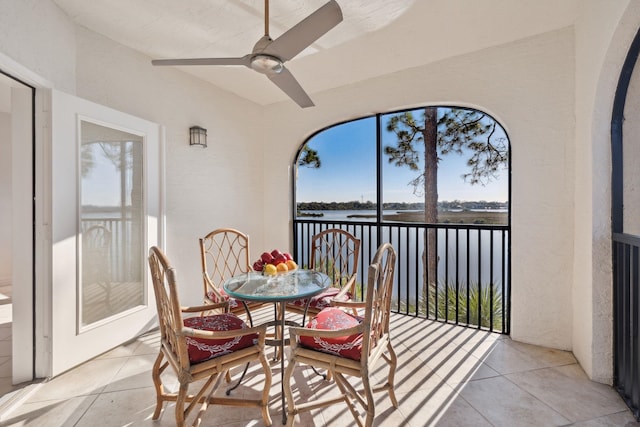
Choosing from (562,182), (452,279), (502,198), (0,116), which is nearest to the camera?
(562,182)

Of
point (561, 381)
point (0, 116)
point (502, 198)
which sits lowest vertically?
point (561, 381)

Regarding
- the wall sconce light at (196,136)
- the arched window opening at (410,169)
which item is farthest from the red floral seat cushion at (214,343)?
the arched window opening at (410,169)

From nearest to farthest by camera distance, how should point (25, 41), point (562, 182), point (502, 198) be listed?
point (25, 41) < point (562, 182) < point (502, 198)

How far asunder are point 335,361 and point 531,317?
80.6 inches

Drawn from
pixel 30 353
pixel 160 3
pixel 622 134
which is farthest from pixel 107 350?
pixel 622 134

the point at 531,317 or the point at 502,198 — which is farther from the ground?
the point at 502,198

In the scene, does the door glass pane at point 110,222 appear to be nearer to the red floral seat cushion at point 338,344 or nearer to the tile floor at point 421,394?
the tile floor at point 421,394

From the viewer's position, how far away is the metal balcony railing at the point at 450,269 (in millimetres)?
2965

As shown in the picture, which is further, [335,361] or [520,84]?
[520,84]

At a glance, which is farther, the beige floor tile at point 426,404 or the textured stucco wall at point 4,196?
the textured stucco wall at point 4,196

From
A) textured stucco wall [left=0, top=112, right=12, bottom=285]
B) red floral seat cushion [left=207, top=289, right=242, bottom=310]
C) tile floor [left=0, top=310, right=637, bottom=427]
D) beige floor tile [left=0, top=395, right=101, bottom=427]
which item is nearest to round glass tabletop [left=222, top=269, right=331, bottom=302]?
red floral seat cushion [left=207, top=289, right=242, bottom=310]

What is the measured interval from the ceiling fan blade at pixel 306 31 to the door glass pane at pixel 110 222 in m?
1.75

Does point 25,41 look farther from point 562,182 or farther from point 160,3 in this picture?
point 562,182

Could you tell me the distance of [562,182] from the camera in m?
2.46
